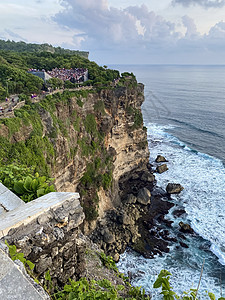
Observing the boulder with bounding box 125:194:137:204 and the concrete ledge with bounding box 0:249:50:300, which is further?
the boulder with bounding box 125:194:137:204

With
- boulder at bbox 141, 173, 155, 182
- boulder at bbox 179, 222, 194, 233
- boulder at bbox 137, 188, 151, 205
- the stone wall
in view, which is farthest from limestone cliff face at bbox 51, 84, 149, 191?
the stone wall

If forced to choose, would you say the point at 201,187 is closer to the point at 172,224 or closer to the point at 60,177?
the point at 172,224

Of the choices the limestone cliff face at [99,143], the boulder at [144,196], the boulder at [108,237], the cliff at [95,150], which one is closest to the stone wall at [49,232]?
the cliff at [95,150]

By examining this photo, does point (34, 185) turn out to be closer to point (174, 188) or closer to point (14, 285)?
point (14, 285)

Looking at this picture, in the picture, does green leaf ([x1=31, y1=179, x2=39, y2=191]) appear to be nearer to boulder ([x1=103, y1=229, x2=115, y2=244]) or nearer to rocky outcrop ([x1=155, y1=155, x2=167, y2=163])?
boulder ([x1=103, y1=229, x2=115, y2=244])

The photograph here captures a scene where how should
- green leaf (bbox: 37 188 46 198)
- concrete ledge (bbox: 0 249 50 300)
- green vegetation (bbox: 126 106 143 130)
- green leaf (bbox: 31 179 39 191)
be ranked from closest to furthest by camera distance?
1. concrete ledge (bbox: 0 249 50 300)
2. green leaf (bbox: 37 188 46 198)
3. green leaf (bbox: 31 179 39 191)
4. green vegetation (bbox: 126 106 143 130)

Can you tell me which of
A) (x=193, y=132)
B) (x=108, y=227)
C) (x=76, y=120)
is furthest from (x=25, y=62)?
(x=193, y=132)

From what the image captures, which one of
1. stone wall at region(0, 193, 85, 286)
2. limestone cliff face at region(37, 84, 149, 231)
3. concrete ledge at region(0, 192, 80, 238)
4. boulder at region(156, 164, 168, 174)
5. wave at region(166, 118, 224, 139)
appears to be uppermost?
concrete ledge at region(0, 192, 80, 238)
